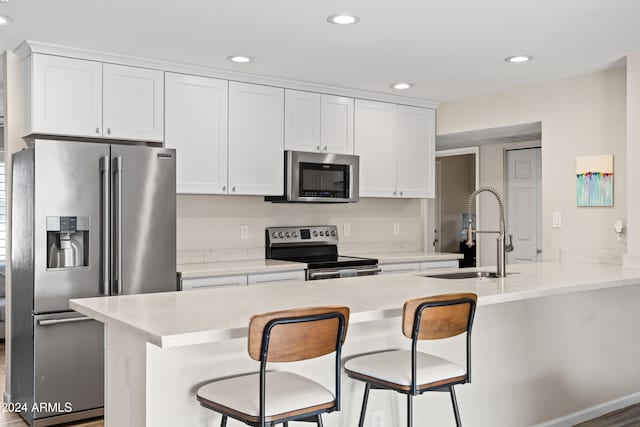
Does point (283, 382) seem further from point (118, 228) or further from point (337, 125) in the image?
point (337, 125)

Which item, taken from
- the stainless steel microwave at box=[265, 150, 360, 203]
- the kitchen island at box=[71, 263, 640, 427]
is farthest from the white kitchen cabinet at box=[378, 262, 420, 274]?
the kitchen island at box=[71, 263, 640, 427]

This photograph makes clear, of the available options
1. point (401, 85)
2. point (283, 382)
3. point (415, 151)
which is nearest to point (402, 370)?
point (283, 382)

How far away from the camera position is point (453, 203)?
8.34 meters

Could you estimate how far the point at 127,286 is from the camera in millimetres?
3645

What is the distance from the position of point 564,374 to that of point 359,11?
232cm

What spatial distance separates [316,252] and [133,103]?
6.54ft

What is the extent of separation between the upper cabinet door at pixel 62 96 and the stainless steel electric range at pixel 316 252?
170 centimetres

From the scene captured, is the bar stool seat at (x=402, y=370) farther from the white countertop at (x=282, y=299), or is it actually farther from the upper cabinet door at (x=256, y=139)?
the upper cabinet door at (x=256, y=139)

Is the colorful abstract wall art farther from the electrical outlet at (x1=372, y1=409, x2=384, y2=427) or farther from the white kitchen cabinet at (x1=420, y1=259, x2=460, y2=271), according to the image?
the electrical outlet at (x1=372, y1=409, x2=384, y2=427)

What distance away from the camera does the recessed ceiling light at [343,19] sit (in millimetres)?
3129

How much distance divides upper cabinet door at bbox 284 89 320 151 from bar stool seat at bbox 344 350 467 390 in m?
2.59

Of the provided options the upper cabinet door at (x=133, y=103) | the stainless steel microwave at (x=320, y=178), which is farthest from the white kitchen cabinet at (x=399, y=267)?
the upper cabinet door at (x=133, y=103)

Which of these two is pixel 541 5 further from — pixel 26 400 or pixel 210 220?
pixel 26 400

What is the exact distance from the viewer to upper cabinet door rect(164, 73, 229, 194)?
4164 mm
